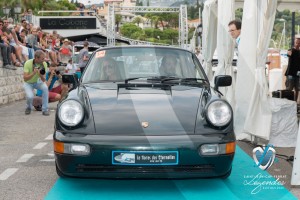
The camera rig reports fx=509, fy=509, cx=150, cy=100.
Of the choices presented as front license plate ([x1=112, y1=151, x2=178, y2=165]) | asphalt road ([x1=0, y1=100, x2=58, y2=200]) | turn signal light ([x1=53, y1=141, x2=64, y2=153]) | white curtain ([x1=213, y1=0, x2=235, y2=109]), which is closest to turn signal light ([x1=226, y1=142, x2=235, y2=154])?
front license plate ([x1=112, y1=151, x2=178, y2=165])

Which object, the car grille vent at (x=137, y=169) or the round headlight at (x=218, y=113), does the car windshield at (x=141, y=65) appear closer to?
the round headlight at (x=218, y=113)

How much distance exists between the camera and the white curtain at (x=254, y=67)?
754 centimetres

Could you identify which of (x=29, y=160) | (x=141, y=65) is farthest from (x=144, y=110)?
(x=29, y=160)

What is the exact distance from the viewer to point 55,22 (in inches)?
2039

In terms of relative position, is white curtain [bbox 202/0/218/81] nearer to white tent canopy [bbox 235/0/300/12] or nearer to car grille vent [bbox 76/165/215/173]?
white tent canopy [bbox 235/0/300/12]

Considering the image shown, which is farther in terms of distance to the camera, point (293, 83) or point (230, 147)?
point (293, 83)

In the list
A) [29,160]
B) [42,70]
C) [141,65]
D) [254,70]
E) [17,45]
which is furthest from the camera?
[17,45]

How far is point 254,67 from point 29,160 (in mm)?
3644

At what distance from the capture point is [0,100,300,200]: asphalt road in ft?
16.8

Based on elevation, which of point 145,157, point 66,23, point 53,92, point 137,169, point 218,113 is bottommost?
point 53,92

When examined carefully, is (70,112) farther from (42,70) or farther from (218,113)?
(42,70)

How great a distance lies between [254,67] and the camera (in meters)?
7.84

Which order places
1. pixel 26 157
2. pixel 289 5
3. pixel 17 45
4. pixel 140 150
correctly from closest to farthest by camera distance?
pixel 140 150, pixel 26 157, pixel 289 5, pixel 17 45

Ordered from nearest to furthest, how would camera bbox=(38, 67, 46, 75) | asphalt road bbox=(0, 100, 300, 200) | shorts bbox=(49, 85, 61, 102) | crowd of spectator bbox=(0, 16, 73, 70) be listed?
asphalt road bbox=(0, 100, 300, 200) → camera bbox=(38, 67, 46, 75) → shorts bbox=(49, 85, 61, 102) → crowd of spectator bbox=(0, 16, 73, 70)
